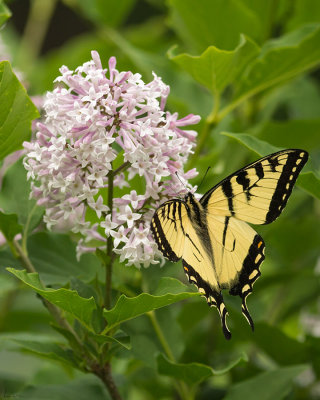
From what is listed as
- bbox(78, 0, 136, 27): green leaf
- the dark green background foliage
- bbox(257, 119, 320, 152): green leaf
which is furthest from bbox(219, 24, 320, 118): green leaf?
bbox(78, 0, 136, 27): green leaf

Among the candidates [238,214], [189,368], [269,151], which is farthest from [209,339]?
[269,151]

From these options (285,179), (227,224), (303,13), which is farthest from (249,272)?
(303,13)

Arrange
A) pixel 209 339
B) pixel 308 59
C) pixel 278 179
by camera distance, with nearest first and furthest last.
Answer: pixel 278 179 → pixel 308 59 → pixel 209 339

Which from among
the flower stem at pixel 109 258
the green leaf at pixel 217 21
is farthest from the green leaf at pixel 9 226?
the green leaf at pixel 217 21

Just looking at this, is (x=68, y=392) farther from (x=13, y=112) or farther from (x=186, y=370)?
(x=13, y=112)

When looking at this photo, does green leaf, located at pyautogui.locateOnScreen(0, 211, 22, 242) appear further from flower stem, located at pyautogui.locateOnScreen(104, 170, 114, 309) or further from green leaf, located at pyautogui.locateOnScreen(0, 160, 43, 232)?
flower stem, located at pyautogui.locateOnScreen(104, 170, 114, 309)

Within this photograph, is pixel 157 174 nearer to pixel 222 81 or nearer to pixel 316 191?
pixel 316 191
